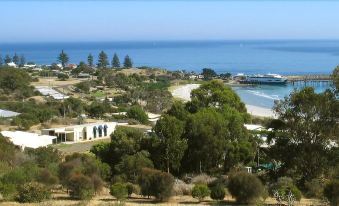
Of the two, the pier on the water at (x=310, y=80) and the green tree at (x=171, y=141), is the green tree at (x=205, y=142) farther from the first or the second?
the pier on the water at (x=310, y=80)

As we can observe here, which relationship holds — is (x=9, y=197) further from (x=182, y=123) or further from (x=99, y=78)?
(x=99, y=78)

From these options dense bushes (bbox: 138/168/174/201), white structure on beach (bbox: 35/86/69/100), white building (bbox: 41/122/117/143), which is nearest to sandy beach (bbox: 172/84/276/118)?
white structure on beach (bbox: 35/86/69/100)

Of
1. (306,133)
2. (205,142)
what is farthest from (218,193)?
(205,142)

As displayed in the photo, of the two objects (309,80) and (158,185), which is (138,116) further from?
(309,80)

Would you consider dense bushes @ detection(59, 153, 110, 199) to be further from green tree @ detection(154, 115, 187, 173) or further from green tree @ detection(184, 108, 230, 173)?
green tree @ detection(184, 108, 230, 173)

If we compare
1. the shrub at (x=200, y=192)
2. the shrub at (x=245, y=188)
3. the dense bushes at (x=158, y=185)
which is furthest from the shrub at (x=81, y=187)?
the shrub at (x=245, y=188)
